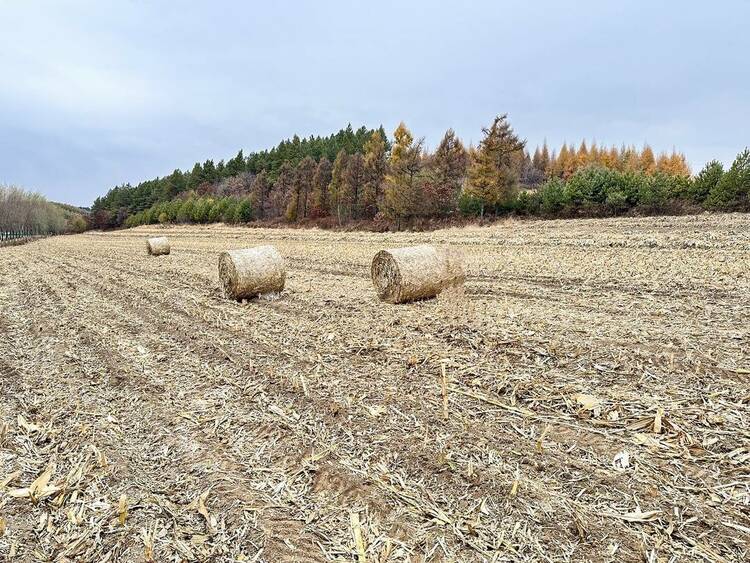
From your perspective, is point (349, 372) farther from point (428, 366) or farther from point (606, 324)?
point (606, 324)

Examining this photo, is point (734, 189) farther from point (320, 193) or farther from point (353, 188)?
point (320, 193)

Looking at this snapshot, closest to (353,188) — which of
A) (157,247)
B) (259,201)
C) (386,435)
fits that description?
(259,201)

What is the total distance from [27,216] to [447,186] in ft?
313

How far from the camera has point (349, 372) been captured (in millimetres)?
5660

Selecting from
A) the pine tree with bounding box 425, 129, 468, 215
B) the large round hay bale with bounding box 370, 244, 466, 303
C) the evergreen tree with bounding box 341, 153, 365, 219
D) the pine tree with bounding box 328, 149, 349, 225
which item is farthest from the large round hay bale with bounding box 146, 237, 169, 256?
the evergreen tree with bounding box 341, 153, 365, 219

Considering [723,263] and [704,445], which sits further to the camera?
[723,263]

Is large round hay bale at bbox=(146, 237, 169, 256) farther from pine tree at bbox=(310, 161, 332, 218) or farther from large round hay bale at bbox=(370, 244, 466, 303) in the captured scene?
pine tree at bbox=(310, 161, 332, 218)

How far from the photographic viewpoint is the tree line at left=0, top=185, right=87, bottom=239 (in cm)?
8769

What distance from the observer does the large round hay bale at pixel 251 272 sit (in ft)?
34.6

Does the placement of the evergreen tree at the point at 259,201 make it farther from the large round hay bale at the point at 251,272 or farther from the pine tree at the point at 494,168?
the large round hay bale at the point at 251,272

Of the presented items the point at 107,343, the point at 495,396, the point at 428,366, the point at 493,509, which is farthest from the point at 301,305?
the point at 493,509

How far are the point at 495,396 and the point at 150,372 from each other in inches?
180

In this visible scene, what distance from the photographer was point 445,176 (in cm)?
4272

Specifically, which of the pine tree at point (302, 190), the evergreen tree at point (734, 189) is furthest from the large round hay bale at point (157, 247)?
the pine tree at point (302, 190)
